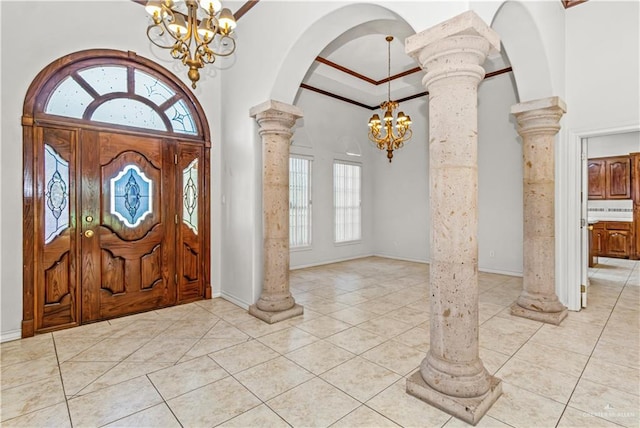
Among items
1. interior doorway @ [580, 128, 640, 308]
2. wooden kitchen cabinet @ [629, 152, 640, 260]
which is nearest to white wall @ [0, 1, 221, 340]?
interior doorway @ [580, 128, 640, 308]

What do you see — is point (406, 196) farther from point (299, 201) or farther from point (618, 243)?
point (618, 243)

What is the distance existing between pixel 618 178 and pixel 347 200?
658cm

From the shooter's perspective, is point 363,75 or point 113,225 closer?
point 113,225

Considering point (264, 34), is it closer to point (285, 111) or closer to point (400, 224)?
point (285, 111)

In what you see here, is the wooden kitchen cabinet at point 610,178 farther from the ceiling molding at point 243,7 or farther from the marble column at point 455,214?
the ceiling molding at point 243,7

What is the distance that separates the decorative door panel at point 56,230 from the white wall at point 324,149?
3.86 meters

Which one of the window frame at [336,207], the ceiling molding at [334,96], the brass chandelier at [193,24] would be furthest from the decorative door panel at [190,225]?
the window frame at [336,207]

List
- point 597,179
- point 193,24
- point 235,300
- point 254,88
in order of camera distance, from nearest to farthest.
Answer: point 193,24
point 254,88
point 235,300
point 597,179

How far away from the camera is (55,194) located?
3.42m

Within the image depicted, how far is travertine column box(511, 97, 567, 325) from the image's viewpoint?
144 inches

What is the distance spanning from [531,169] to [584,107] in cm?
101

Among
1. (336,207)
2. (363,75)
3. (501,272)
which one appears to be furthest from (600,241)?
(363,75)

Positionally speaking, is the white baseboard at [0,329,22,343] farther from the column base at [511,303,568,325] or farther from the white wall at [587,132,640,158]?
the white wall at [587,132,640,158]

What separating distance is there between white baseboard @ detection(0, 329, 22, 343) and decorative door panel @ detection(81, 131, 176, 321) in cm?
54
